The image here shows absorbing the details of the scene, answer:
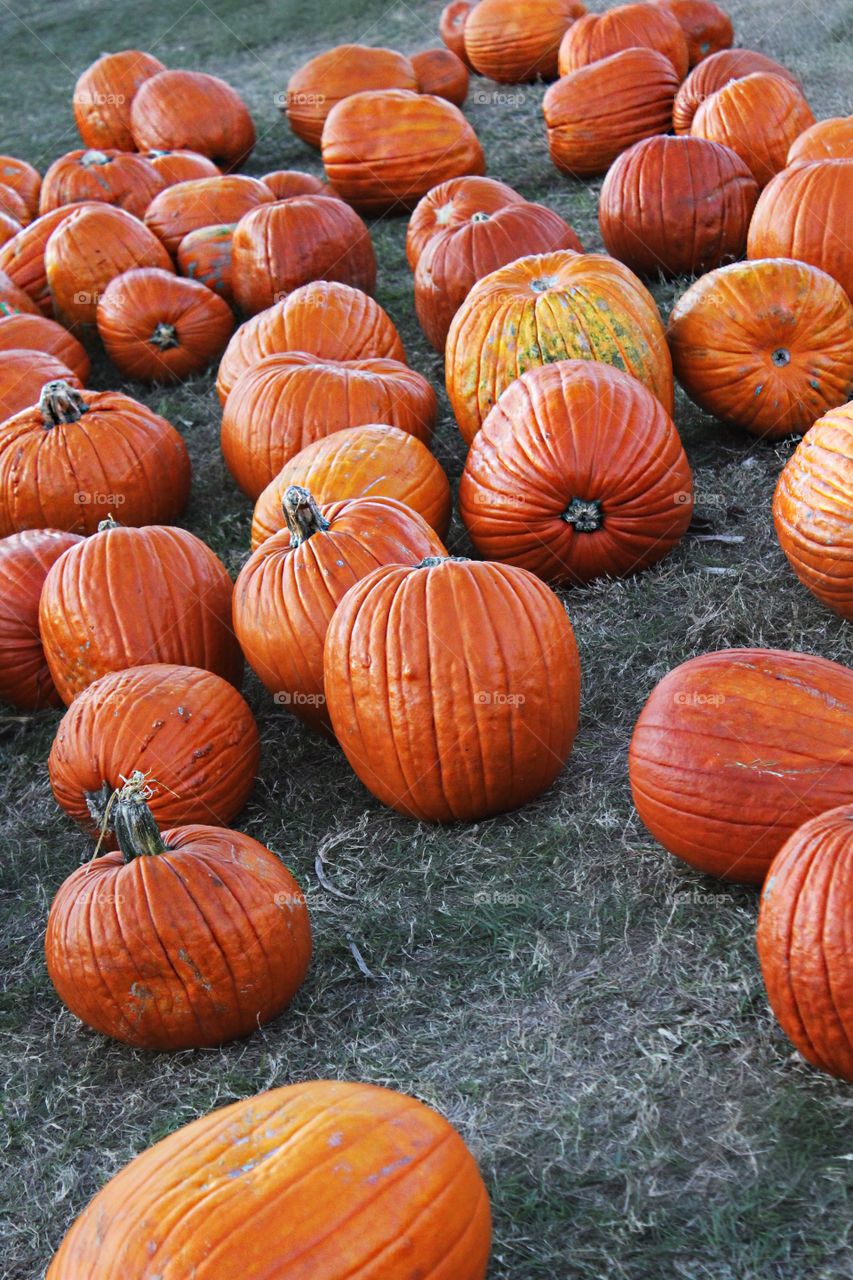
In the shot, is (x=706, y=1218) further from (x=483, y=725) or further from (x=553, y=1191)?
(x=483, y=725)

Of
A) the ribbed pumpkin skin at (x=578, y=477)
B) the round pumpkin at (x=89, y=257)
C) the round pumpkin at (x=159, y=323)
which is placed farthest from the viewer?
the round pumpkin at (x=89, y=257)

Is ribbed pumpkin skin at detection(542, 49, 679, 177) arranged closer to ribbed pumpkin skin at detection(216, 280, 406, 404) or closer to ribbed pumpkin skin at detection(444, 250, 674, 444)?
ribbed pumpkin skin at detection(216, 280, 406, 404)

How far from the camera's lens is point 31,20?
1242 centimetres

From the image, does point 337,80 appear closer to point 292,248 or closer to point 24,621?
point 292,248

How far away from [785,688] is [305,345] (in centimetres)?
296

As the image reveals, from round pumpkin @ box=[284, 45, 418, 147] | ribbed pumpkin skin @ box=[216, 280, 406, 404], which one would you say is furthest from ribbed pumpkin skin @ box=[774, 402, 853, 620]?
round pumpkin @ box=[284, 45, 418, 147]

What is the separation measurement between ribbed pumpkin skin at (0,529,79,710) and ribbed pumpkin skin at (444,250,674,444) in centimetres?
153

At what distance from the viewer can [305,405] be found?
15.4 feet

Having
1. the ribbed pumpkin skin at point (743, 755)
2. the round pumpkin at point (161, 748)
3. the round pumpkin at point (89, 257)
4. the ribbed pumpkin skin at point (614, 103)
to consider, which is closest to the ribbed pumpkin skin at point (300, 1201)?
the ribbed pumpkin skin at point (743, 755)

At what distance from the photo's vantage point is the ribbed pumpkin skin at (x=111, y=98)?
897 cm

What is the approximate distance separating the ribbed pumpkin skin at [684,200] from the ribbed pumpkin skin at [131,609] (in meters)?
2.95

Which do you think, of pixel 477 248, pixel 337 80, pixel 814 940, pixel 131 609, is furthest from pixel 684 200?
pixel 814 940

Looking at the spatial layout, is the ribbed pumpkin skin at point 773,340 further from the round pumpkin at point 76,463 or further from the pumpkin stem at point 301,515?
the round pumpkin at point 76,463

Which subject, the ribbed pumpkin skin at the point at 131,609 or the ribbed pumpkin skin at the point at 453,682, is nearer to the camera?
the ribbed pumpkin skin at the point at 453,682
